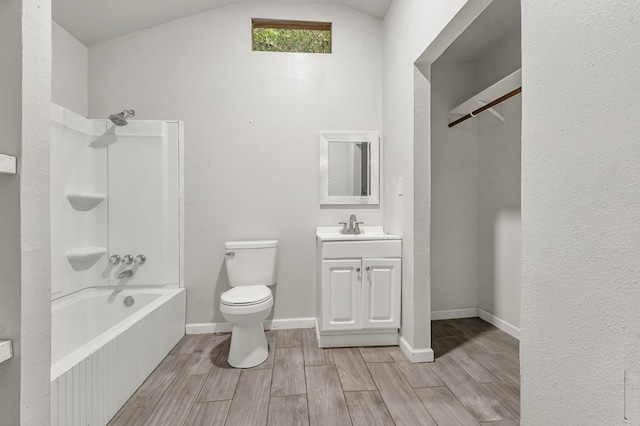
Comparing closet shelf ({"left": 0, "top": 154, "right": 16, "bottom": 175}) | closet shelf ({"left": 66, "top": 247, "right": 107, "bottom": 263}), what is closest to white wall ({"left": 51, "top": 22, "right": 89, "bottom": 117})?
closet shelf ({"left": 66, "top": 247, "right": 107, "bottom": 263})

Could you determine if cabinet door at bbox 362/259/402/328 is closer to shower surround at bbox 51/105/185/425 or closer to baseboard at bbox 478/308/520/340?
baseboard at bbox 478/308/520/340

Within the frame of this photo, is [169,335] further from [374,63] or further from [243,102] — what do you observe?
[374,63]

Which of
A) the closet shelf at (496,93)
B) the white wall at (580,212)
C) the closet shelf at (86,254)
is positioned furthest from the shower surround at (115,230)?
the closet shelf at (496,93)

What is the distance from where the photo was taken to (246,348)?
6.21ft

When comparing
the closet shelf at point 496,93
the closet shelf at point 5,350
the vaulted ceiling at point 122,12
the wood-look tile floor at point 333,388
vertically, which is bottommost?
the wood-look tile floor at point 333,388

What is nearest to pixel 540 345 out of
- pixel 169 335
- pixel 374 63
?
pixel 169 335

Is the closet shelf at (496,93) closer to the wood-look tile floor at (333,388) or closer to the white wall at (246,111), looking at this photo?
the white wall at (246,111)

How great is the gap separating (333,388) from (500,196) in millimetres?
1998

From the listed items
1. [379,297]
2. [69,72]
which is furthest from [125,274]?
[379,297]

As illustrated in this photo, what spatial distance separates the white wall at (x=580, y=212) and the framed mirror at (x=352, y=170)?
156 centimetres

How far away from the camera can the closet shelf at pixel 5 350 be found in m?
0.76

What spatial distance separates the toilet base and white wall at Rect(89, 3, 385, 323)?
1.83 ft

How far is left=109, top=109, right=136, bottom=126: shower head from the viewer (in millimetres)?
2172

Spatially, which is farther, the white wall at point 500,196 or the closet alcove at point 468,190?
the closet alcove at point 468,190
